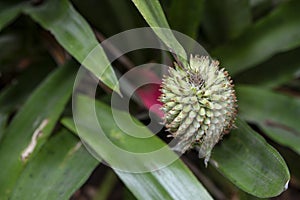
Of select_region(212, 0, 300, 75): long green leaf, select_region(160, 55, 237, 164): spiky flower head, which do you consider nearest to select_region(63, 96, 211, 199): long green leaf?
select_region(160, 55, 237, 164): spiky flower head

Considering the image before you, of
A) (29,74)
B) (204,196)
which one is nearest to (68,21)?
(29,74)

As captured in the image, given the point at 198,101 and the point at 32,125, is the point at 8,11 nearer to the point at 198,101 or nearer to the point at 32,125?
the point at 32,125

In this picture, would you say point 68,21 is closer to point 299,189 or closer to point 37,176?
point 37,176

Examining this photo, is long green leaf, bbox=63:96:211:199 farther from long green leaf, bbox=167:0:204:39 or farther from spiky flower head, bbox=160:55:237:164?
long green leaf, bbox=167:0:204:39

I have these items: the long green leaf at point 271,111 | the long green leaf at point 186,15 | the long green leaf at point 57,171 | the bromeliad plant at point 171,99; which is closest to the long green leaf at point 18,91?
the bromeliad plant at point 171,99

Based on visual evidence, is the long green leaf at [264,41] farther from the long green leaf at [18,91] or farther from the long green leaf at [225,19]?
the long green leaf at [18,91]

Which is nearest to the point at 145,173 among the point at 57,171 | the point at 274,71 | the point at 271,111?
the point at 57,171
